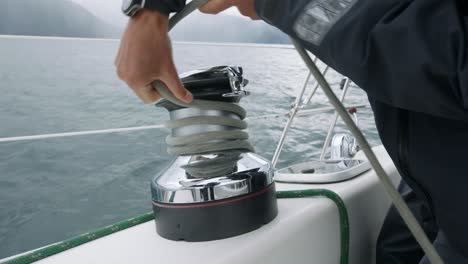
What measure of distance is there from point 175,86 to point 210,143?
113 mm

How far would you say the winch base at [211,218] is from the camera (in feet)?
1.88

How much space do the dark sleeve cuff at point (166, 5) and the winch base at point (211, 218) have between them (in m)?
0.25

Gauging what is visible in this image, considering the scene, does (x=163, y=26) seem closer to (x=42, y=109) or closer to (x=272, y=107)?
(x=272, y=107)

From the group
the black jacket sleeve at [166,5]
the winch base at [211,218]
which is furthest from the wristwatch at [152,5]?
the winch base at [211,218]

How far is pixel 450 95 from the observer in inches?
15.1

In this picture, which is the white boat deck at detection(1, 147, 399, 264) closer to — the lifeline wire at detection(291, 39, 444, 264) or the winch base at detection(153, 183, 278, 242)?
the winch base at detection(153, 183, 278, 242)

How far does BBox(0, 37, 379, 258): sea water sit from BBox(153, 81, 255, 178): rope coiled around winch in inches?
90.0

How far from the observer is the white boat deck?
0.56 metres

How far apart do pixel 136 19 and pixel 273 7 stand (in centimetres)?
17

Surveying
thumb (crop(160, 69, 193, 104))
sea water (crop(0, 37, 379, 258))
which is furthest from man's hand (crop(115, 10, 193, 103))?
sea water (crop(0, 37, 379, 258))

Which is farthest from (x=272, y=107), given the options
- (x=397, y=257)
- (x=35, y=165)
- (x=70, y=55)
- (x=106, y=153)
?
(x=70, y=55)

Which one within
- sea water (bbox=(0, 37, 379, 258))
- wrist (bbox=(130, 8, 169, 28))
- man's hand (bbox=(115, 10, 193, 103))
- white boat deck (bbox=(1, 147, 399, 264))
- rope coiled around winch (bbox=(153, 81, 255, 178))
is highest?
wrist (bbox=(130, 8, 169, 28))

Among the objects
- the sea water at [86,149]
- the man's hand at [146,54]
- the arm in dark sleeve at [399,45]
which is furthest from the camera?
the sea water at [86,149]

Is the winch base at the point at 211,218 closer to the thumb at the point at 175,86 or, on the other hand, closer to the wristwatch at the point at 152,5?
the thumb at the point at 175,86
